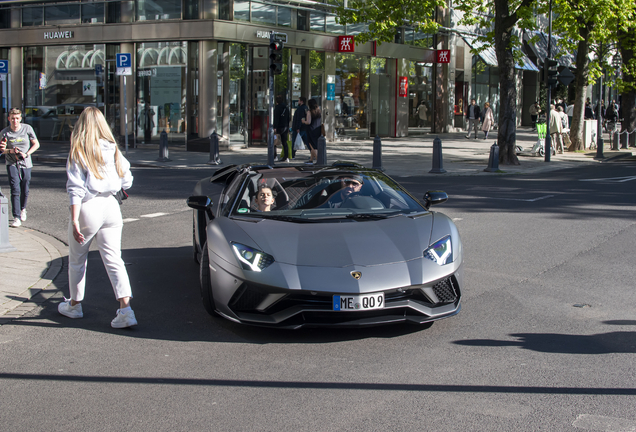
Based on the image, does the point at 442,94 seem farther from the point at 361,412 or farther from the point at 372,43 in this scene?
the point at 361,412

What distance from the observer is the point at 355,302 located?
15.6 feet

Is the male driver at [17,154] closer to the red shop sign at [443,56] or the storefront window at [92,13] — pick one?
Answer: the storefront window at [92,13]

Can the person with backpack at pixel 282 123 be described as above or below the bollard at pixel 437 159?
above

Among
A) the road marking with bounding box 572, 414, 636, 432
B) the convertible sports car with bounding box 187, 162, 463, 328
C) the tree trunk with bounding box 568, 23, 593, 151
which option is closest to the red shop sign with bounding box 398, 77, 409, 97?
the tree trunk with bounding box 568, 23, 593, 151

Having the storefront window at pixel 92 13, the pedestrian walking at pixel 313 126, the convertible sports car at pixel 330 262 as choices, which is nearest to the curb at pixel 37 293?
the convertible sports car at pixel 330 262

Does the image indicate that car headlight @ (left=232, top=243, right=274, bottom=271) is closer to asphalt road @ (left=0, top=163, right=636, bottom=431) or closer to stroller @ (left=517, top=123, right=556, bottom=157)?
asphalt road @ (left=0, top=163, right=636, bottom=431)

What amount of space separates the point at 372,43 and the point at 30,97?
Answer: 589 inches

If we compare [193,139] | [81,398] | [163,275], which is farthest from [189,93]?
[81,398]

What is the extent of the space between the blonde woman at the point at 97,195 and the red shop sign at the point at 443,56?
33391 millimetres

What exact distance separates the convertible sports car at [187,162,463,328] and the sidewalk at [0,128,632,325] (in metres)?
2.06

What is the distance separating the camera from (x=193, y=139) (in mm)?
25500

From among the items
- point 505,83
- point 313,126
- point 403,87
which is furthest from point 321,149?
point 403,87

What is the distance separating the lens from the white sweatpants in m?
5.27

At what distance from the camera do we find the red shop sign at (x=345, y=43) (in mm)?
29550
